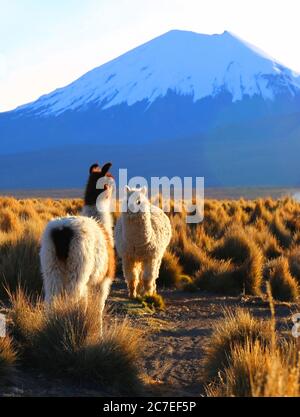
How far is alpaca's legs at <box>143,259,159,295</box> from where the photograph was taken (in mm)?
9492

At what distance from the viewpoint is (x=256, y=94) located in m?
177

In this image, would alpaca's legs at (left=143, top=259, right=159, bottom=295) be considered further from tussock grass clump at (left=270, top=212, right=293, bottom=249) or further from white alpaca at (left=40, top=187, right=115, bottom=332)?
tussock grass clump at (left=270, top=212, right=293, bottom=249)

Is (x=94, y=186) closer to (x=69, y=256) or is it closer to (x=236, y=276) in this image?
(x=69, y=256)

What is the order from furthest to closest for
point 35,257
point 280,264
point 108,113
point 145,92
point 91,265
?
point 145,92
point 108,113
point 280,264
point 35,257
point 91,265

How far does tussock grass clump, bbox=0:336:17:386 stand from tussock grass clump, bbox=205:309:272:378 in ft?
5.44

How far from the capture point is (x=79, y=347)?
5.54 meters

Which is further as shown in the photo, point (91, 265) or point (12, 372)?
point (91, 265)

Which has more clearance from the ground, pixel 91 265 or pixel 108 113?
pixel 108 113

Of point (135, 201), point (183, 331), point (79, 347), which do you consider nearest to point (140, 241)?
point (135, 201)

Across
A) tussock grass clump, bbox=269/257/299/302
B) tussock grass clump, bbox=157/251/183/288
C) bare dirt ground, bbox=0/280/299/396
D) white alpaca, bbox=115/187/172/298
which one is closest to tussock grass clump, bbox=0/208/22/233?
tussock grass clump, bbox=157/251/183/288
